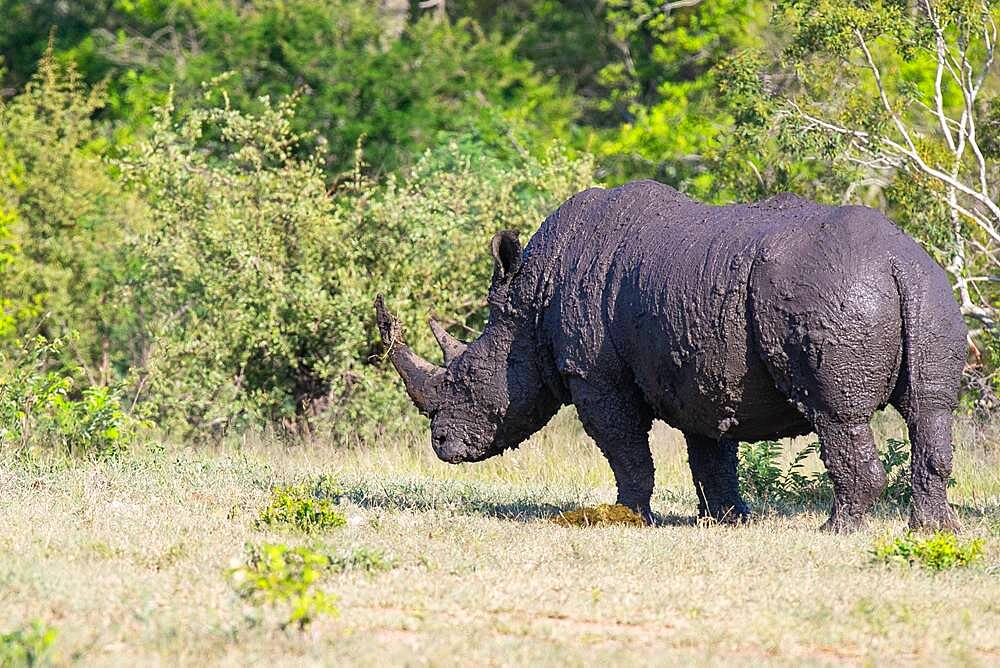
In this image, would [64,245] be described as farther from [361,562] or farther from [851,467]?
[851,467]

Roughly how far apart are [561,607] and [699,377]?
2.40 m

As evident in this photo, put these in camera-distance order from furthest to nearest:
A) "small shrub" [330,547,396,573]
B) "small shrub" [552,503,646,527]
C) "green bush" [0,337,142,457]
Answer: "green bush" [0,337,142,457], "small shrub" [552,503,646,527], "small shrub" [330,547,396,573]

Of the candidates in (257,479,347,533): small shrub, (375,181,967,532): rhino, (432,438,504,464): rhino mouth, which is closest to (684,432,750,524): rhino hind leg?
(375,181,967,532): rhino

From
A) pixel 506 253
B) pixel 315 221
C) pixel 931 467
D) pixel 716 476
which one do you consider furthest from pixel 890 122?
pixel 931 467

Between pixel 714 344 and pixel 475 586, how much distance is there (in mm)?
2352

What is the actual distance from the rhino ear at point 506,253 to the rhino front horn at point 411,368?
90 cm

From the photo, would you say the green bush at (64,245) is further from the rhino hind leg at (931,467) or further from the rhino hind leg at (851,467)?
the rhino hind leg at (931,467)

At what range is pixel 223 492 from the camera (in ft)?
34.5

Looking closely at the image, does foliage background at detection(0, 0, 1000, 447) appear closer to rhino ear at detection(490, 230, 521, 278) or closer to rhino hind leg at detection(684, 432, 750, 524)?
rhino hind leg at detection(684, 432, 750, 524)

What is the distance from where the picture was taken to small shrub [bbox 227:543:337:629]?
6.40 meters

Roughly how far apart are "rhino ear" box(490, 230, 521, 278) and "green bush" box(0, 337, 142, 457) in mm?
3895

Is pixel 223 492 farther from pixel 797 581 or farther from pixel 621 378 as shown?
pixel 797 581

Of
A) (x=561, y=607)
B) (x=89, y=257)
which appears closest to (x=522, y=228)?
(x=89, y=257)

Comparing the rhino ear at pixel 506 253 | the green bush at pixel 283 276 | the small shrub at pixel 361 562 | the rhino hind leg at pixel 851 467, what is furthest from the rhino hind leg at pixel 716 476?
the green bush at pixel 283 276
